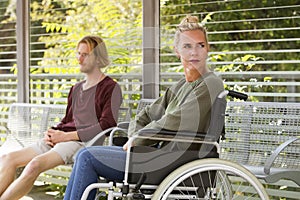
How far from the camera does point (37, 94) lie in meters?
5.56

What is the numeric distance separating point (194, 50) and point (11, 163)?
1.46 metres

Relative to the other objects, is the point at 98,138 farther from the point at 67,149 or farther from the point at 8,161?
the point at 8,161

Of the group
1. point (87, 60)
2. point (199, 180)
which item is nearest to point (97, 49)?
point (87, 60)

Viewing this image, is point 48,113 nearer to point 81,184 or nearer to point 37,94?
point 37,94

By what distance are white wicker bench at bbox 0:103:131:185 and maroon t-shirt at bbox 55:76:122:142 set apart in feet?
3.10

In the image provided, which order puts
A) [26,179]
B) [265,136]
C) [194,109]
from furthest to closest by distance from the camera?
[265,136] < [26,179] < [194,109]

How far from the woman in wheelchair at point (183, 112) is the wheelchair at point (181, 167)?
0.17 feet

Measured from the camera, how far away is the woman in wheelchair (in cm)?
291

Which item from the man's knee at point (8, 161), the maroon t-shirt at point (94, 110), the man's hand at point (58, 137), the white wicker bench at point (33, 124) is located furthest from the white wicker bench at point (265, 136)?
the white wicker bench at point (33, 124)

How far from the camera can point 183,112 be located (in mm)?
2928

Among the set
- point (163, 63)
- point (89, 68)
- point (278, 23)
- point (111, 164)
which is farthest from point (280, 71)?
point (111, 164)

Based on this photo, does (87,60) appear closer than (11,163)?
No

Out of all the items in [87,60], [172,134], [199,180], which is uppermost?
[87,60]

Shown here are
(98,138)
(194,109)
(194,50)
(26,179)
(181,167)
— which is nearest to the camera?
(181,167)
